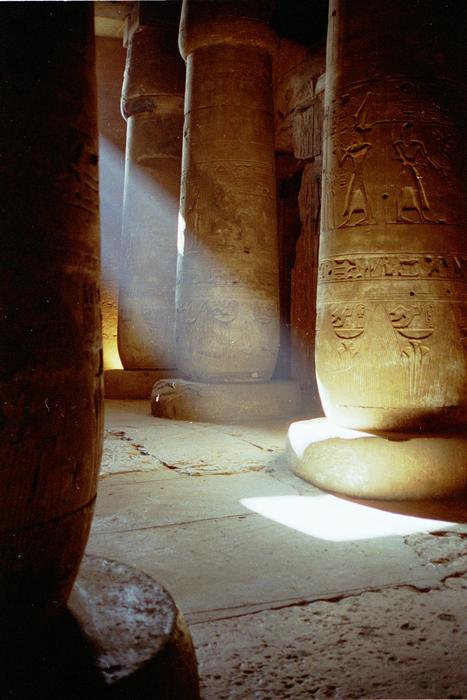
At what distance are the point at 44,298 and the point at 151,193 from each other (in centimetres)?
773

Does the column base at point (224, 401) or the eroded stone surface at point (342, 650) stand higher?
the column base at point (224, 401)

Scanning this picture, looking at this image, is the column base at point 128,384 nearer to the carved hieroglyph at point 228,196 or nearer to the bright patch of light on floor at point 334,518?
the carved hieroglyph at point 228,196

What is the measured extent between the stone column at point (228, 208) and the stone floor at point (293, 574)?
2219mm

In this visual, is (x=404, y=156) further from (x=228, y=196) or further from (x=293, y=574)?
(x=228, y=196)

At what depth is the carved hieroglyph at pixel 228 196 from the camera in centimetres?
617

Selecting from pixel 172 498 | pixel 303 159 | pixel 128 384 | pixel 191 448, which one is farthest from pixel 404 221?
pixel 128 384

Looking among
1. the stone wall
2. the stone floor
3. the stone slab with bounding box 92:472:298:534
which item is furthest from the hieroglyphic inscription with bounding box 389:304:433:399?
the stone wall

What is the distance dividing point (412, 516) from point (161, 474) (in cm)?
158

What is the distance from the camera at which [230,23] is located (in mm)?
6109

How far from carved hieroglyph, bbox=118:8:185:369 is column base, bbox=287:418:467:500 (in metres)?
5.37

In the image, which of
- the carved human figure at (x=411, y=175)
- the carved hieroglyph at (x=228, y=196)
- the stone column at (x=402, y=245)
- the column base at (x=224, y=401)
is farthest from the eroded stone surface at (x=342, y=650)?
the carved hieroglyph at (x=228, y=196)

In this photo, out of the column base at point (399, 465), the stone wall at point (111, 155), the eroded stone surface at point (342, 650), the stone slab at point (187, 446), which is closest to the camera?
the eroded stone surface at point (342, 650)

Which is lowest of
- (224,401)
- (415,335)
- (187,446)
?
(187,446)

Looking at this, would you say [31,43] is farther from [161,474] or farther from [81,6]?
[161,474]
